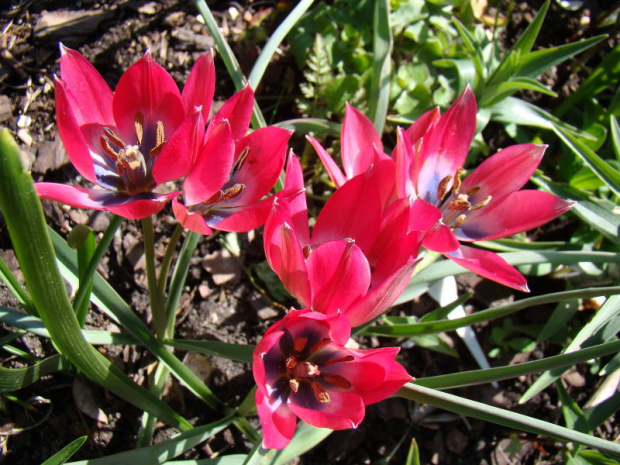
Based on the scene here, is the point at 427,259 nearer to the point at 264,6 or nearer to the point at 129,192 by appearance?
the point at 129,192

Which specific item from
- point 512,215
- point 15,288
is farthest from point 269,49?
point 15,288

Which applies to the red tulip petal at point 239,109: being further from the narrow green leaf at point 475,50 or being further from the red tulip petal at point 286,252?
the narrow green leaf at point 475,50

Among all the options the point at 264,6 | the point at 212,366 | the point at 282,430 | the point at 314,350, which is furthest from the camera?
the point at 264,6

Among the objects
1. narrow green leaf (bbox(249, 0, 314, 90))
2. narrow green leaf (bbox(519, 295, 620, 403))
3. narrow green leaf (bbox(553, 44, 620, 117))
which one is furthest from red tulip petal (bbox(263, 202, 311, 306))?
narrow green leaf (bbox(553, 44, 620, 117))

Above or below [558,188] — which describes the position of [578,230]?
below

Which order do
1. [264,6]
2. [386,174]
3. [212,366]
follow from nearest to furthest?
[386,174]
[212,366]
[264,6]

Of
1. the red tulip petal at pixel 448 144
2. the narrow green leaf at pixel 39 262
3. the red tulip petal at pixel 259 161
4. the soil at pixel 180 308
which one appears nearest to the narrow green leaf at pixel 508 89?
the red tulip petal at pixel 448 144

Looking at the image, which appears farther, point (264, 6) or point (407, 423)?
point (264, 6)

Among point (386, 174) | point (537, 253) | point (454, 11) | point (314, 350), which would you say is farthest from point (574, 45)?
point (314, 350)
